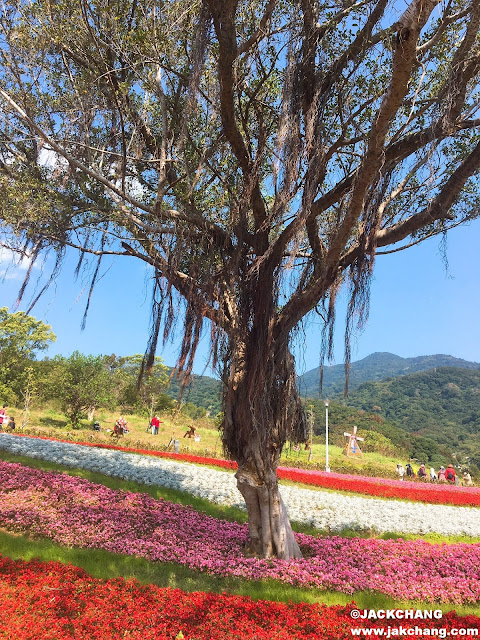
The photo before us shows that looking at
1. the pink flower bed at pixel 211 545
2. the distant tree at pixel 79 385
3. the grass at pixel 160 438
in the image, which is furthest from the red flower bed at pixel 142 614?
the distant tree at pixel 79 385

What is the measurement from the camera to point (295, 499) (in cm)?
1186

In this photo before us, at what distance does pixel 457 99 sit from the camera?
457 centimetres

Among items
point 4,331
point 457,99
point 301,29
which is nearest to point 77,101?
point 301,29

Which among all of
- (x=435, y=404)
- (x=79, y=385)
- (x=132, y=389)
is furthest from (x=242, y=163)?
(x=435, y=404)

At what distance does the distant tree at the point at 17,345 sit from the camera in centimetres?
3043

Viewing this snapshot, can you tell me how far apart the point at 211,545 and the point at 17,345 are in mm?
33658

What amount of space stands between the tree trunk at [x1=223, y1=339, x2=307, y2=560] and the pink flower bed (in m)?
0.42

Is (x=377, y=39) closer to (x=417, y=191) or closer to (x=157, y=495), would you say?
(x=417, y=191)

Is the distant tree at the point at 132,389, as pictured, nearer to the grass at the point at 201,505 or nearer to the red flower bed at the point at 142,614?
the grass at the point at 201,505

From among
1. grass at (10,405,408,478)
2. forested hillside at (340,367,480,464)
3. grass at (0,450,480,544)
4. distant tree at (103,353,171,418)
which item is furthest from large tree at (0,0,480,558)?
forested hillside at (340,367,480,464)

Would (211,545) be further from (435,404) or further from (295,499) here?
(435,404)

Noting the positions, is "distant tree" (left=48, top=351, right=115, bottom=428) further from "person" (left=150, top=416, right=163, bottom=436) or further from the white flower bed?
the white flower bed

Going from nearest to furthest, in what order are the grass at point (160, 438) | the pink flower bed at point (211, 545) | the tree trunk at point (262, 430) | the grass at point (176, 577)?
the grass at point (176, 577) → the pink flower bed at point (211, 545) → the tree trunk at point (262, 430) → the grass at point (160, 438)

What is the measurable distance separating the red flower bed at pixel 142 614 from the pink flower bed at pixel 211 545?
119 centimetres
